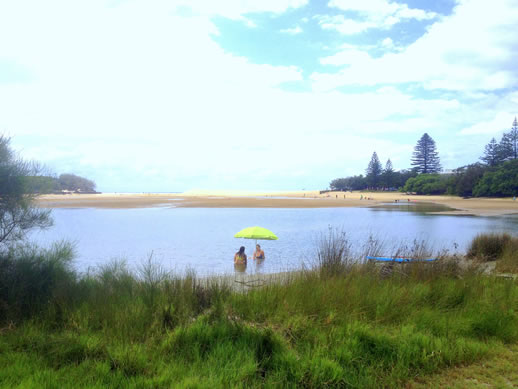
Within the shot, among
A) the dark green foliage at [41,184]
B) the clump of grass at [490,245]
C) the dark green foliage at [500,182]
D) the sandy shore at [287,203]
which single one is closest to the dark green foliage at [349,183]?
the sandy shore at [287,203]

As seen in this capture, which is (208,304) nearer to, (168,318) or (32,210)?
(168,318)

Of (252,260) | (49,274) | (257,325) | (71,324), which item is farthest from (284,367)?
(252,260)

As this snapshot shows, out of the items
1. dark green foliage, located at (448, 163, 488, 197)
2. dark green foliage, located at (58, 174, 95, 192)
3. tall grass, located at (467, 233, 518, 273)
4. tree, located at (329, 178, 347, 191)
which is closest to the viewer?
tall grass, located at (467, 233, 518, 273)

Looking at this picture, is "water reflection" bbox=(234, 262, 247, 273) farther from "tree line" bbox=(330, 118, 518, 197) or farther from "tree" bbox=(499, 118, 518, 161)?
"tree" bbox=(499, 118, 518, 161)

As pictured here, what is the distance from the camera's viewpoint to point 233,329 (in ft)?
13.3

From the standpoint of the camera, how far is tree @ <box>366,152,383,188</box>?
95.2 m

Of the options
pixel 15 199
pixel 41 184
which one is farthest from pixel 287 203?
pixel 15 199

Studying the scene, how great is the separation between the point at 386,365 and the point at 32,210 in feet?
17.1

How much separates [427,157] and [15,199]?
101 m

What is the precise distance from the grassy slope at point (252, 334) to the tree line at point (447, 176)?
63.6 m

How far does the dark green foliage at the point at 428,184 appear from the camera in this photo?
7212cm

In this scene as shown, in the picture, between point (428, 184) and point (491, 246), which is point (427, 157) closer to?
point (428, 184)

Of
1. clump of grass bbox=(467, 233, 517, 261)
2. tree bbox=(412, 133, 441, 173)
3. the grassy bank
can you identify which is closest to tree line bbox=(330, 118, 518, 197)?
tree bbox=(412, 133, 441, 173)

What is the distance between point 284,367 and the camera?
11.3ft
